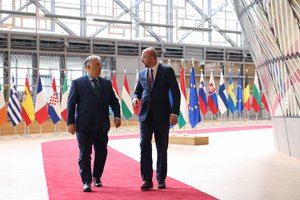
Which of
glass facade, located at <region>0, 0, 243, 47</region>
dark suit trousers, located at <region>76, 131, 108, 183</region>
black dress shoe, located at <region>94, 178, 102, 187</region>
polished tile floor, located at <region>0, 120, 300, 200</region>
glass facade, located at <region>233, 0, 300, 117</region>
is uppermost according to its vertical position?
glass facade, located at <region>0, 0, 243, 47</region>

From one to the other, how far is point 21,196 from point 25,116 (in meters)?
12.9

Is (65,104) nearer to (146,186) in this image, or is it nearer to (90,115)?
(90,115)

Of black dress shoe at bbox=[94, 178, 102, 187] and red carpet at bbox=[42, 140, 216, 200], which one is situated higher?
black dress shoe at bbox=[94, 178, 102, 187]

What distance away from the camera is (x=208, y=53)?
97.3 ft

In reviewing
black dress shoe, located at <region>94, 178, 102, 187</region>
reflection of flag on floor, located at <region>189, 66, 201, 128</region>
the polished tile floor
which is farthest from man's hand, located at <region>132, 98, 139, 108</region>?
reflection of flag on floor, located at <region>189, 66, 201, 128</region>

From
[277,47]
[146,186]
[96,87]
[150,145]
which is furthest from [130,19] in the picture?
[146,186]

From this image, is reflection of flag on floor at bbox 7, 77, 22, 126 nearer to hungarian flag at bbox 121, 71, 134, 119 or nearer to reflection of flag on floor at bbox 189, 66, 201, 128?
hungarian flag at bbox 121, 71, 134, 119

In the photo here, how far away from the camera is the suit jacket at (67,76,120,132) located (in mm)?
5691

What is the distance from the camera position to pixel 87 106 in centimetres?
574

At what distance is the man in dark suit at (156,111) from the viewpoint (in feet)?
18.9

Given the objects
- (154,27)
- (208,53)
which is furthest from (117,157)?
(208,53)

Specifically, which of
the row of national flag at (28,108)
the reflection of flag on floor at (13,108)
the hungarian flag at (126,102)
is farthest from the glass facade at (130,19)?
the reflection of flag on floor at (13,108)

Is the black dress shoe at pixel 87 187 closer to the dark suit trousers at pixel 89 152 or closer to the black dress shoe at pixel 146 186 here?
the dark suit trousers at pixel 89 152

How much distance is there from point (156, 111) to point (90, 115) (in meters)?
0.80
